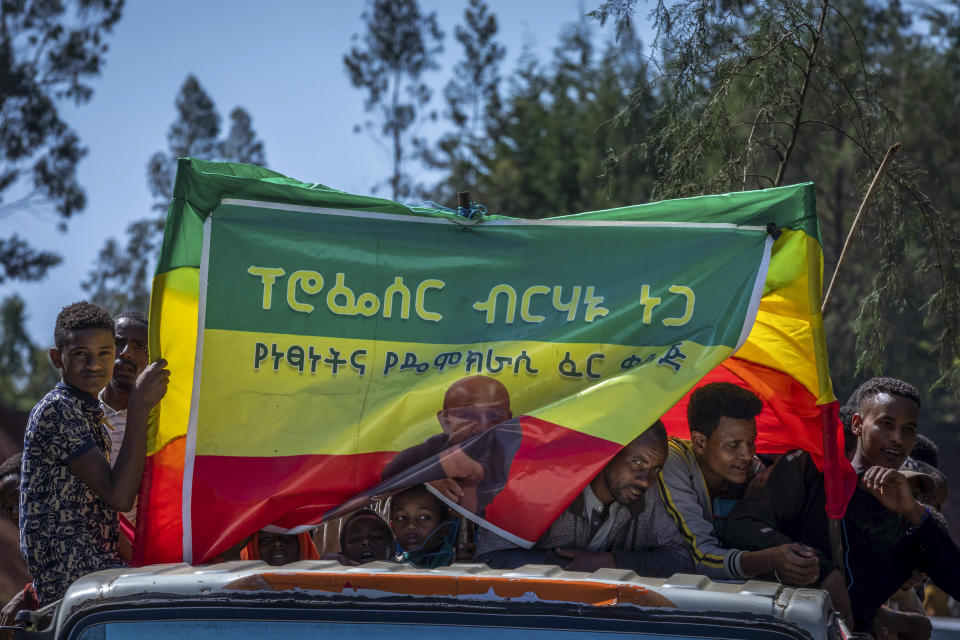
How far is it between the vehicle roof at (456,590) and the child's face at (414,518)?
74 cm

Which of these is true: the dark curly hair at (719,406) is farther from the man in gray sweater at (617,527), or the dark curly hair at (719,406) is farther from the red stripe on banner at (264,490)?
the red stripe on banner at (264,490)

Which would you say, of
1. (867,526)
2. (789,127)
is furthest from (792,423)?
(789,127)

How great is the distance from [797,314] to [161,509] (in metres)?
1.94

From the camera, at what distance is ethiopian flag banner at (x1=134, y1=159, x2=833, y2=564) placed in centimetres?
304

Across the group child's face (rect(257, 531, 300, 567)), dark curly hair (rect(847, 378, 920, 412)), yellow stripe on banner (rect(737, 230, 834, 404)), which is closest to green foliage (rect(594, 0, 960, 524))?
dark curly hair (rect(847, 378, 920, 412))

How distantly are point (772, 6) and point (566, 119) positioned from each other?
20808 mm

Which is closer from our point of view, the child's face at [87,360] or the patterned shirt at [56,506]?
the patterned shirt at [56,506]

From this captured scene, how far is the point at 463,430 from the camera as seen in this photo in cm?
310

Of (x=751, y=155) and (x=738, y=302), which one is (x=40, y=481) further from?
(x=751, y=155)

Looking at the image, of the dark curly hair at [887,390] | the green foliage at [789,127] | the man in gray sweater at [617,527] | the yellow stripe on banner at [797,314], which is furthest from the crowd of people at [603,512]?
the green foliage at [789,127]

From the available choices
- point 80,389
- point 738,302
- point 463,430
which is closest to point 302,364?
point 463,430

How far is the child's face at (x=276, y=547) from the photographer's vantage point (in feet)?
10.5

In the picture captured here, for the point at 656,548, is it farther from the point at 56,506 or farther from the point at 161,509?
the point at 56,506

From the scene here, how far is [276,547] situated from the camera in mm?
3223
